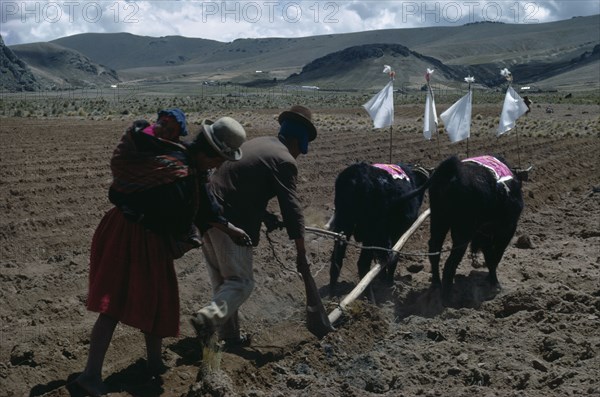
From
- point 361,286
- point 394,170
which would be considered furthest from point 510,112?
point 361,286

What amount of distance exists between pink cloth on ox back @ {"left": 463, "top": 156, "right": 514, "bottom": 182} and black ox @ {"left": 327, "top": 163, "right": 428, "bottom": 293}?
814 mm

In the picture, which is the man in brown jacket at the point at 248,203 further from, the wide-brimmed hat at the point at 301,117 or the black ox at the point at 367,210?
the black ox at the point at 367,210

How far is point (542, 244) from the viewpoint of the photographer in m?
11.6

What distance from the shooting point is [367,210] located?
9.13m

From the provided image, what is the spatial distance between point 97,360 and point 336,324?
257 cm

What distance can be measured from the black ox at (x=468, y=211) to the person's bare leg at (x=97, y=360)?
4.38m

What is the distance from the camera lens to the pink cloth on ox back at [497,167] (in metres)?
9.28

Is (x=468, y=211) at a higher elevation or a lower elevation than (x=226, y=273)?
lower

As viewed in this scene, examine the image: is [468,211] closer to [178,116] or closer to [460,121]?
[178,116]

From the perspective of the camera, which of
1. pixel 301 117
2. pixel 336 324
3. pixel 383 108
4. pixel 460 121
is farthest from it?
pixel 460 121

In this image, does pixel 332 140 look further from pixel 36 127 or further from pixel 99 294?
pixel 99 294

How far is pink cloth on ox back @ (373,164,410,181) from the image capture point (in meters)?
9.41

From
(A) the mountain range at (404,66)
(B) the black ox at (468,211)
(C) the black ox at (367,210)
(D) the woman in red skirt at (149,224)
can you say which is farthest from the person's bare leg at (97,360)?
(A) the mountain range at (404,66)

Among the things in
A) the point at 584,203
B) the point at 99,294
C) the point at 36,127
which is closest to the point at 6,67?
the point at 36,127
